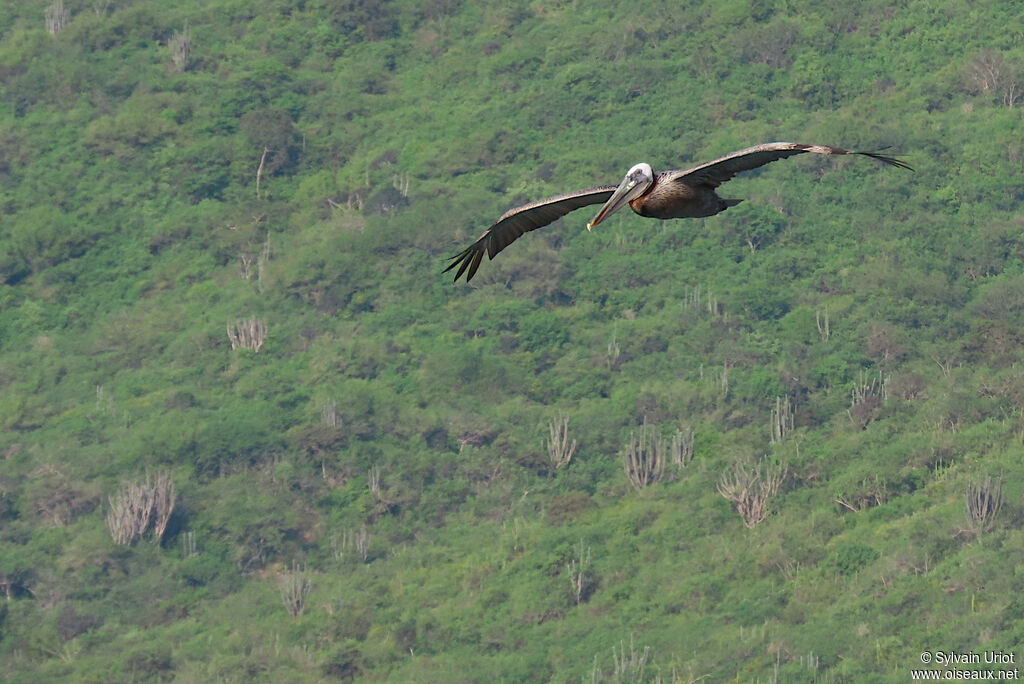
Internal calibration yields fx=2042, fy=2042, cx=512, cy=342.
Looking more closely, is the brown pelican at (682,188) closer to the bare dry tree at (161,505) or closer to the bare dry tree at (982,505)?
the bare dry tree at (982,505)

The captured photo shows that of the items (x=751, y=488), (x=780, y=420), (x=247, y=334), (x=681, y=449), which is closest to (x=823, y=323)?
(x=780, y=420)

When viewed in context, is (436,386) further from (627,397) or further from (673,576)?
(673,576)

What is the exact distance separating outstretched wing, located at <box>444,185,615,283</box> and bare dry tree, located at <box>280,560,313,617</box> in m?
35.5

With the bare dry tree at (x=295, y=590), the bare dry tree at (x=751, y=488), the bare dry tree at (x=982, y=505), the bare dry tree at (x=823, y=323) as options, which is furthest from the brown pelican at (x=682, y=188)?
the bare dry tree at (x=823, y=323)

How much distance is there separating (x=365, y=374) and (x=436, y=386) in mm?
2330

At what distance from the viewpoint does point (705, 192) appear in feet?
53.8

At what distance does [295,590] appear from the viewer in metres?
53.4

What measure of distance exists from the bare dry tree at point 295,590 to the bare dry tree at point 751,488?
11309 mm

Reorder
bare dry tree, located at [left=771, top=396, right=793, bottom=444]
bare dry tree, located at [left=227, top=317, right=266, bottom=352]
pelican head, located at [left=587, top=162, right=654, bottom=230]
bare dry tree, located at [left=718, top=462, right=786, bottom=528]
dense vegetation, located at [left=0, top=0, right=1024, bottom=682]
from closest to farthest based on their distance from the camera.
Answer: pelican head, located at [left=587, top=162, right=654, bottom=230], dense vegetation, located at [left=0, top=0, right=1024, bottom=682], bare dry tree, located at [left=718, top=462, right=786, bottom=528], bare dry tree, located at [left=771, top=396, right=793, bottom=444], bare dry tree, located at [left=227, top=317, right=266, bottom=352]

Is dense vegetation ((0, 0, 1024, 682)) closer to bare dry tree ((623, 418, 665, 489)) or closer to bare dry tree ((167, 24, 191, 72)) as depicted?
bare dry tree ((167, 24, 191, 72))

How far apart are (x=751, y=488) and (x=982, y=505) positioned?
20.6 feet

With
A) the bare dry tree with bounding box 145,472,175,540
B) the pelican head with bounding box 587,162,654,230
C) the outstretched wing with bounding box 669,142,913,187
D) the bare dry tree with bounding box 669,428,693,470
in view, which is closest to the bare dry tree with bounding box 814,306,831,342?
the bare dry tree with bounding box 669,428,693,470

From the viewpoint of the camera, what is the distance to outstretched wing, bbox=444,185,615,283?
58.7 ft

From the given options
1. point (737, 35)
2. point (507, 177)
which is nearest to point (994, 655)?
point (507, 177)
